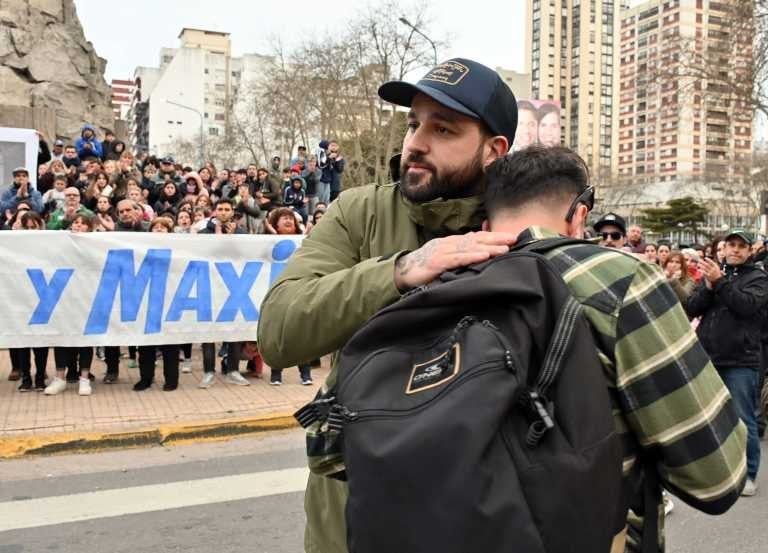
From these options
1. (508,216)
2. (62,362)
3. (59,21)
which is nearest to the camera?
(508,216)

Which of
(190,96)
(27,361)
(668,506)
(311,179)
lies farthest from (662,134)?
(668,506)

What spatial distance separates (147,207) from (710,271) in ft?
28.1

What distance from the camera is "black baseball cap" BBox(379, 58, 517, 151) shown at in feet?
5.40

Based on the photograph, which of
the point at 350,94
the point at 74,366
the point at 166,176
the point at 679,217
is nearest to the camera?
the point at 74,366

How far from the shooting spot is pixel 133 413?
685 centimetres

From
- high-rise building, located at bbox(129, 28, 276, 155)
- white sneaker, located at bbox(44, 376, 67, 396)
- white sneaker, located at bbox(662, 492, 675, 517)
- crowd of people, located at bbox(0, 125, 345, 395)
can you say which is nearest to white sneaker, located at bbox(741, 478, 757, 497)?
white sneaker, located at bbox(662, 492, 675, 517)

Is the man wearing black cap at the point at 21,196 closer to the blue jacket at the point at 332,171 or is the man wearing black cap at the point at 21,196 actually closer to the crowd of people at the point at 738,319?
the crowd of people at the point at 738,319

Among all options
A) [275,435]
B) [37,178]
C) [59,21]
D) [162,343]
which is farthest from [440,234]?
[59,21]

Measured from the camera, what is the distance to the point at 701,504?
1359mm

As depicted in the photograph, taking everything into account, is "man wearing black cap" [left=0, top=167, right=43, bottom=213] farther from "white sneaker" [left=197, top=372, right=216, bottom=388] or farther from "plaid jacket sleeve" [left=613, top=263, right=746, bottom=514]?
"plaid jacket sleeve" [left=613, top=263, right=746, bottom=514]

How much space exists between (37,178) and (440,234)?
12.9m

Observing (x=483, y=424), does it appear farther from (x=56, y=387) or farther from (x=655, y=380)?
(x=56, y=387)

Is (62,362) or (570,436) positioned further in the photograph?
(62,362)

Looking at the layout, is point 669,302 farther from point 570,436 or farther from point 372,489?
point 372,489
